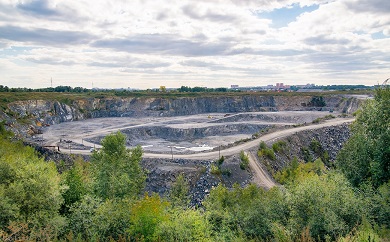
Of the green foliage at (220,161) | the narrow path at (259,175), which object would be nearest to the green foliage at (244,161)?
the narrow path at (259,175)

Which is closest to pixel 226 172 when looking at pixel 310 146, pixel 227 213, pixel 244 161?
pixel 244 161

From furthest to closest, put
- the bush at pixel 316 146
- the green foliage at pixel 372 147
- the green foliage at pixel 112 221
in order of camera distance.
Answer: the bush at pixel 316 146 < the green foliage at pixel 372 147 < the green foliage at pixel 112 221

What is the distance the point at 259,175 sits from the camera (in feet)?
141

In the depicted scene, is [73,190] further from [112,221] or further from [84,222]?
[112,221]

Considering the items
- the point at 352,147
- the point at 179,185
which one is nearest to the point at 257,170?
the point at 179,185

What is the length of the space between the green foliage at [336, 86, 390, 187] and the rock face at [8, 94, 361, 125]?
94.8 m

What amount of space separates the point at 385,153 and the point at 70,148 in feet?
165

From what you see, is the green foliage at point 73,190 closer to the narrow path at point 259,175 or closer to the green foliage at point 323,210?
the green foliage at point 323,210

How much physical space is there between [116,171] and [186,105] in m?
110

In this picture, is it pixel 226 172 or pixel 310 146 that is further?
pixel 310 146

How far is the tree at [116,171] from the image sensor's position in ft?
87.8

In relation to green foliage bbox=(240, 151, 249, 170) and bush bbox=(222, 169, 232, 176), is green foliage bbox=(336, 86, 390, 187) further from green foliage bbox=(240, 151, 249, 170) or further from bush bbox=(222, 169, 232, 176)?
green foliage bbox=(240, 151, 249, 170)

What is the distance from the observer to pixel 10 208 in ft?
59.3

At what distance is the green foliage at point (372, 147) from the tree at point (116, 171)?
1822 centimetres
